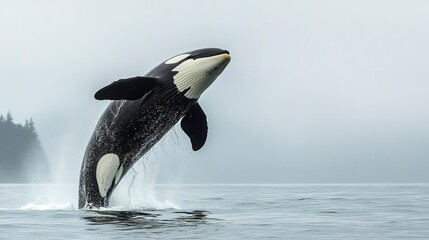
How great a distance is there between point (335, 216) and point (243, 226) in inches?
163

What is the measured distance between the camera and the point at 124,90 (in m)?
19.8

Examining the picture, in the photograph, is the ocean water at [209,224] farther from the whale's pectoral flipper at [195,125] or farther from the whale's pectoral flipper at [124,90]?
the whale's pectoral flipper at [124,90]

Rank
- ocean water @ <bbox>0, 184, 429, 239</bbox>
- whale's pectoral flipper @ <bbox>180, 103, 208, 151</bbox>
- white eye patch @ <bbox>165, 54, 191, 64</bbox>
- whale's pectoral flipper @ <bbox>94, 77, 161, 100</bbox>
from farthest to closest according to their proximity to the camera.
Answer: whale's pectoral flipper @ <bbox>180, 103, 208, 151</bbox>, white eye patch @ <bbox>165, 54, 191, 64</bbox>, whale's pectoral flipper @ <bbox>94, 77, 161, 100</bbox>, ocean water @ <bbox>0, 184, 429, 239</bbox>

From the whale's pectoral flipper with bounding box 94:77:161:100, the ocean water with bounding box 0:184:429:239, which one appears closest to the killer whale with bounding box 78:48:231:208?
the whale's pectoral flipper with bounding box 94:77:161:100

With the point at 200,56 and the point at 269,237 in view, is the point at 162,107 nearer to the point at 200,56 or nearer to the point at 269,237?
the point at 200,56

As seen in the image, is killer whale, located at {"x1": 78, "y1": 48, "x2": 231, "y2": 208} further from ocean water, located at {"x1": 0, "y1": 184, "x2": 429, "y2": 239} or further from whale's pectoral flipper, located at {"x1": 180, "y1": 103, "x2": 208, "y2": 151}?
ocean water, located at {"x1": 0, "y1": 184, "x2": 429, "y2": 239}

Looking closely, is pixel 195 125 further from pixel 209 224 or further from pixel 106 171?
pixel 209 224

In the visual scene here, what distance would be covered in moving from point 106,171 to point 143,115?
216 cm

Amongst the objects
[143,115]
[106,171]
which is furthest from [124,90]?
[106,171]

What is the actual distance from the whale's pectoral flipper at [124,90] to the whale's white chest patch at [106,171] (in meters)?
2.41

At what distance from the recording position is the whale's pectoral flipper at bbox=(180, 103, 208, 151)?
21.9 metres

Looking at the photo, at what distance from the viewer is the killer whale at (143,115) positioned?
20.1m

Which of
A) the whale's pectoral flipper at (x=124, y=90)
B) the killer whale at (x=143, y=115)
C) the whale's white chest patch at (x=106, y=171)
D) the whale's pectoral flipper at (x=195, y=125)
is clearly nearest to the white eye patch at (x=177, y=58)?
the killer whale at (x=143, y=115)

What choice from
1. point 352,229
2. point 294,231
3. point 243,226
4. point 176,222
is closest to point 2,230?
point 176,222
